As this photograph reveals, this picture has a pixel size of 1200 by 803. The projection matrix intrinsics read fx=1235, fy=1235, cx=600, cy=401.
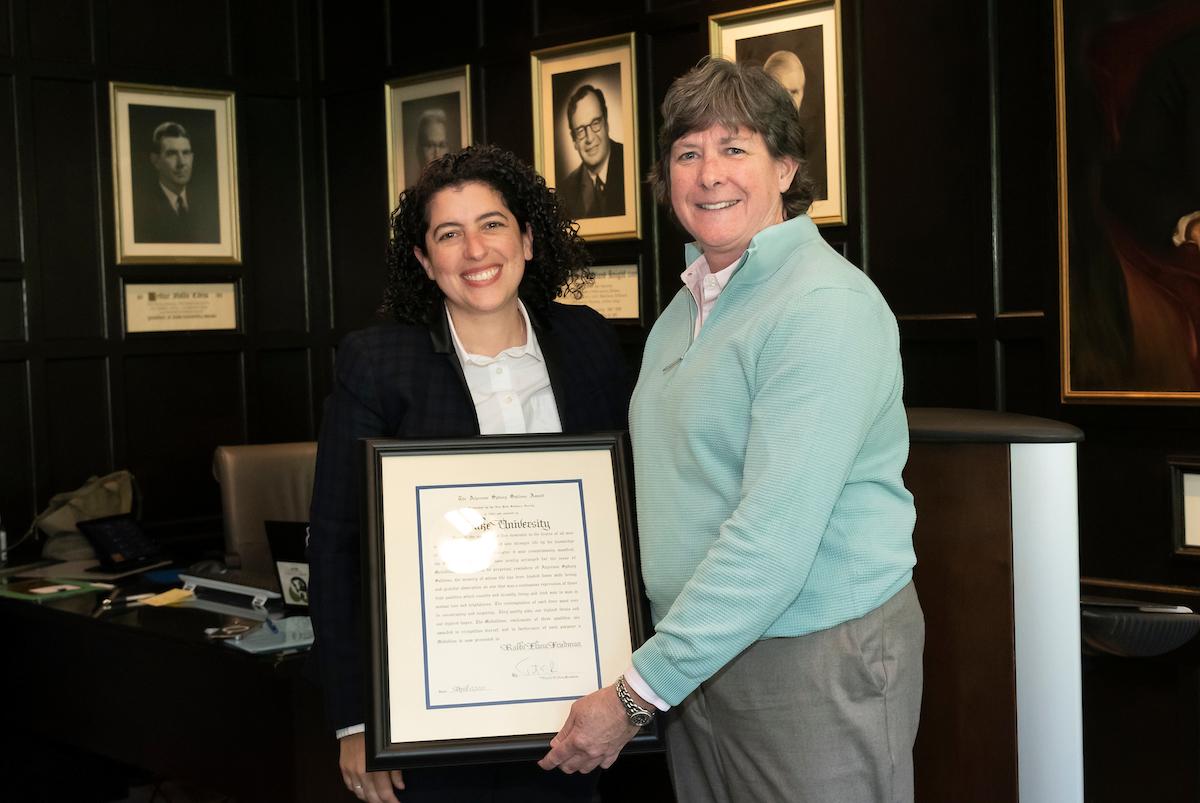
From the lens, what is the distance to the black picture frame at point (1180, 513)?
3.28 metres

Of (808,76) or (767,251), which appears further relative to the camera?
(808,76)

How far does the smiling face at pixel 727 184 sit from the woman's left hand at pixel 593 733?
0.66 metres

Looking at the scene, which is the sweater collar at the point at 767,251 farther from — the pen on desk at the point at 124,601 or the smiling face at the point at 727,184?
the pen on desk at the point at 124,601

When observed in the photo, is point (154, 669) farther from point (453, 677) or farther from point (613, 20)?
point (613, 20)

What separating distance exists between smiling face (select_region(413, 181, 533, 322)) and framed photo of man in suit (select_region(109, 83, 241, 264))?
3.47 metres

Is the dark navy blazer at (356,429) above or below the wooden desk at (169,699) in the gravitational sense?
above

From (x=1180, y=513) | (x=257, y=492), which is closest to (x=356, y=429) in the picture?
(x=1180, y=513)

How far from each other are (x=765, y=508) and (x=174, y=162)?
4334 millimetres

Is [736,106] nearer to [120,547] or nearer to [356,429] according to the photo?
[356,429]

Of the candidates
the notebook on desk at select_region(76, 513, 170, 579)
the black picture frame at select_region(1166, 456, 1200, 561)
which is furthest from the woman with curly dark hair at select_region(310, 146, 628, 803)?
the notebook on desk at select_region(76, 513, 170, 579)

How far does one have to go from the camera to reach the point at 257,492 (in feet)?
14.2

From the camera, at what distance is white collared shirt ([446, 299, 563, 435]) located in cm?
204

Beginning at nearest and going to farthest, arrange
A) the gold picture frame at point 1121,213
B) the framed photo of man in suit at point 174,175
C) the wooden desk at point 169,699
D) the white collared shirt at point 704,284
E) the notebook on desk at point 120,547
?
the white collared shirt at point 704,284, the wooden desk at point 169,699, the gold picture frame at point 1121,213, the notebook on desk at point 120,547, the framed photo of man in suit at point 174,175
